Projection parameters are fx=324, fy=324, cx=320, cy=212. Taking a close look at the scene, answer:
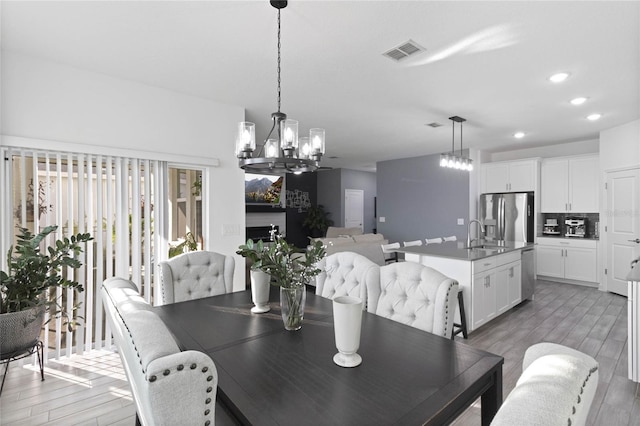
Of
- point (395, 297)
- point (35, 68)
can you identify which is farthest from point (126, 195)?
point (395, 297)

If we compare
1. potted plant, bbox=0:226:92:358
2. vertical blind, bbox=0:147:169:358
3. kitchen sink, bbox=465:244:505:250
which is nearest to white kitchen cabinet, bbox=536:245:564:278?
kitchen sink, bbox=465:244:505:250

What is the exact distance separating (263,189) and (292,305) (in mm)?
6669

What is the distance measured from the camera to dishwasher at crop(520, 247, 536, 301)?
439cm

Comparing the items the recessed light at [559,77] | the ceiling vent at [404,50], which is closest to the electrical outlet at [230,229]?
the ceiling vent at [404,50]

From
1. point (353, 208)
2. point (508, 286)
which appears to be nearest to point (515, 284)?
point (508, 286)

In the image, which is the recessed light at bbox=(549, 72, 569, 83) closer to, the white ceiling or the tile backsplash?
the white ceiling

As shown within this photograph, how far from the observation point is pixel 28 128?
8.89 feet

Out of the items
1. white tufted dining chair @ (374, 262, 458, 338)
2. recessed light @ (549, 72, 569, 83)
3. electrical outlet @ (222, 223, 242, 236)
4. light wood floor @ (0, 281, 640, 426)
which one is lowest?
light wood floor @ (0, 281, 640, 426)

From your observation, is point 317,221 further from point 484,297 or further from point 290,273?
point 290,273

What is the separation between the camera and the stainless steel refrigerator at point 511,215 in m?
6.08

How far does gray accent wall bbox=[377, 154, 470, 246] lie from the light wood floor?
2.74 meters

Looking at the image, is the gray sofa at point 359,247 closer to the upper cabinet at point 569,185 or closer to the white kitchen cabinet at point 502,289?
the white kitchen cabinet at point 502,289

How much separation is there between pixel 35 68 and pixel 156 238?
177cm

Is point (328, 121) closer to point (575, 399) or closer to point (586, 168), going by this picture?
point (575, 399)
